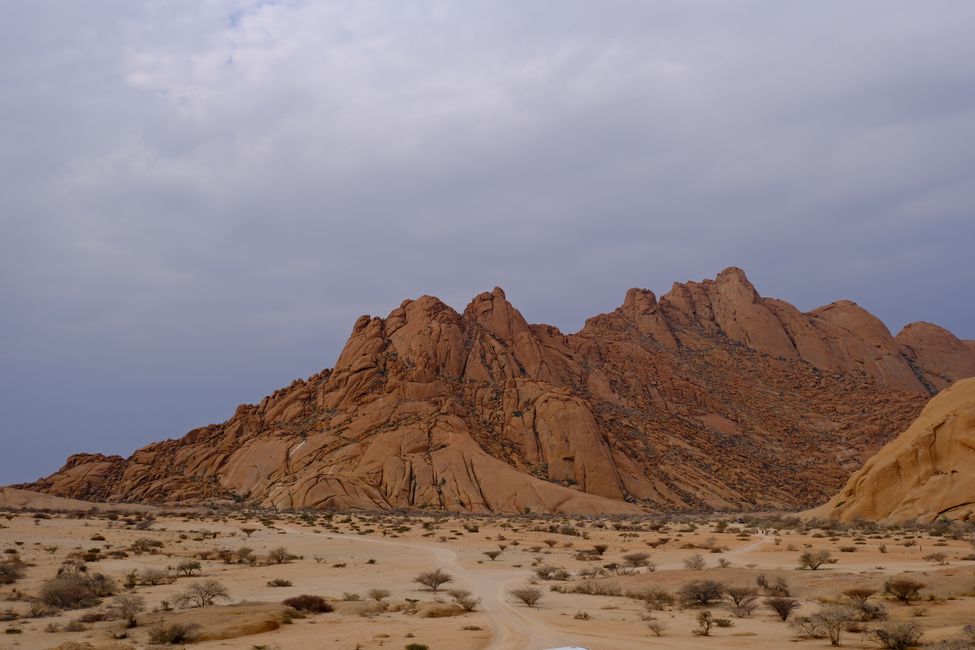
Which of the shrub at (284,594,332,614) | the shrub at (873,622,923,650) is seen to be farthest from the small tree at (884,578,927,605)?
the shrub at (284,594,332,614)

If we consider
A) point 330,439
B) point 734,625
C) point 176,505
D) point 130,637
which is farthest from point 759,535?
point 176,505

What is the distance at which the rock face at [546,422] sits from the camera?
74.5 m

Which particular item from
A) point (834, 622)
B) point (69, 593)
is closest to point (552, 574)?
point (834, 622)

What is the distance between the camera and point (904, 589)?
1898cm

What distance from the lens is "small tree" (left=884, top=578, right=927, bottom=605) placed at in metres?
19.0

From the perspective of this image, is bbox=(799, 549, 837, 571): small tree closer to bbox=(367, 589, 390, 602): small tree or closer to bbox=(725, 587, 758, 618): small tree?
bbox=(725, 587, 758, 618): small tree

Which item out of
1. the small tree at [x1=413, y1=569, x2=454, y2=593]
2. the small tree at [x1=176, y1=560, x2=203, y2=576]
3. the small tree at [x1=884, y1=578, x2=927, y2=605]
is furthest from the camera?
the small tree at [x1=176, y1=560, x2=203, y2=576]

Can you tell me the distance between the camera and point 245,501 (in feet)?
243

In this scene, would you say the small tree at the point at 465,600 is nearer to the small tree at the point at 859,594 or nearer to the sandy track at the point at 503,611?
the sandy track at the point at 503,611

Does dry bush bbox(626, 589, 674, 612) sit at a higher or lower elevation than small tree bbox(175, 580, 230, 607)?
lower

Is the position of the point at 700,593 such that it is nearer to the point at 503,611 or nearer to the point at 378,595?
the point at 503,611

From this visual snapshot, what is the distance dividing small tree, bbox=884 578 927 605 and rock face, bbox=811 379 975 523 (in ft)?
88.3

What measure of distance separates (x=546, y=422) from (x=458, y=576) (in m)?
57.2

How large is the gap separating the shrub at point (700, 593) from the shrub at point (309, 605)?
10467mm
